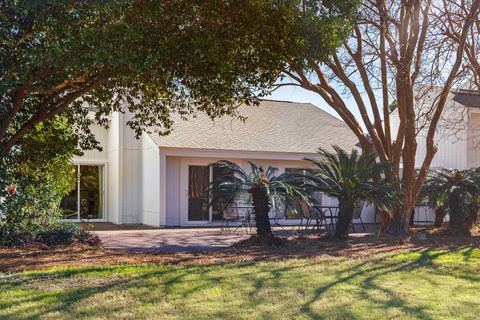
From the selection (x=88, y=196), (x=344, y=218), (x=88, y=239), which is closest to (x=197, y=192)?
(x=88, y=196)

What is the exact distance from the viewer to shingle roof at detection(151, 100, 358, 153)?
18328mm

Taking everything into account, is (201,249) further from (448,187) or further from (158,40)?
(448,187)

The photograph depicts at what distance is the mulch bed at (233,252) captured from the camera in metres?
9.58

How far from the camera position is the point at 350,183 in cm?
1239

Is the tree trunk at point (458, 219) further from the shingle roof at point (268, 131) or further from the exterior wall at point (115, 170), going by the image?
the exterior wall at point (115, 170)

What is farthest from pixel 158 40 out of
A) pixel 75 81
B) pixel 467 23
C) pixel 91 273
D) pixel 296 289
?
pixel 467 23

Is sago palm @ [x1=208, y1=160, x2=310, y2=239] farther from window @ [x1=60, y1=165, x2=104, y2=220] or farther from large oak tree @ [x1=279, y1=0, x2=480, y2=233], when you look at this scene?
window @ [x1=60, y1=165, x2=104, y2=220]

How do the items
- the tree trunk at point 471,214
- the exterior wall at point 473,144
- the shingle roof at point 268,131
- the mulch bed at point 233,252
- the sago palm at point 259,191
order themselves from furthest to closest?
the exterior wall at point 473,144, the shingle roof at point 268,131, the tree trunk at point 471,214, the sago palm at point 259,191, the mulch bed at point 233,252

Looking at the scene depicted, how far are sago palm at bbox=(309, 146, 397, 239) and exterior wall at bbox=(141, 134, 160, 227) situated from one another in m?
6.39

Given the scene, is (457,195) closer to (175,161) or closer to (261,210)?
(261,210)

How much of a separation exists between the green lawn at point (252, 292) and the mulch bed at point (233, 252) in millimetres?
734

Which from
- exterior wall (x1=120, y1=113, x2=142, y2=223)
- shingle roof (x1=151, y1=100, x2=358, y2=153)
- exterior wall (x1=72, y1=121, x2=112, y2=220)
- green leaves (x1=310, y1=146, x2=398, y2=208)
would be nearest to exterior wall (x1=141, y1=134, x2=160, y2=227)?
exterior wall (x1=120, y1=113, x2=142, y2=223)

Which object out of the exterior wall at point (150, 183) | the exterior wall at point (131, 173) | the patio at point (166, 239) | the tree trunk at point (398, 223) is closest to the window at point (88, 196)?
the exterior wall at point (131, 173)

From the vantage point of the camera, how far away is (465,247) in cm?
1234
